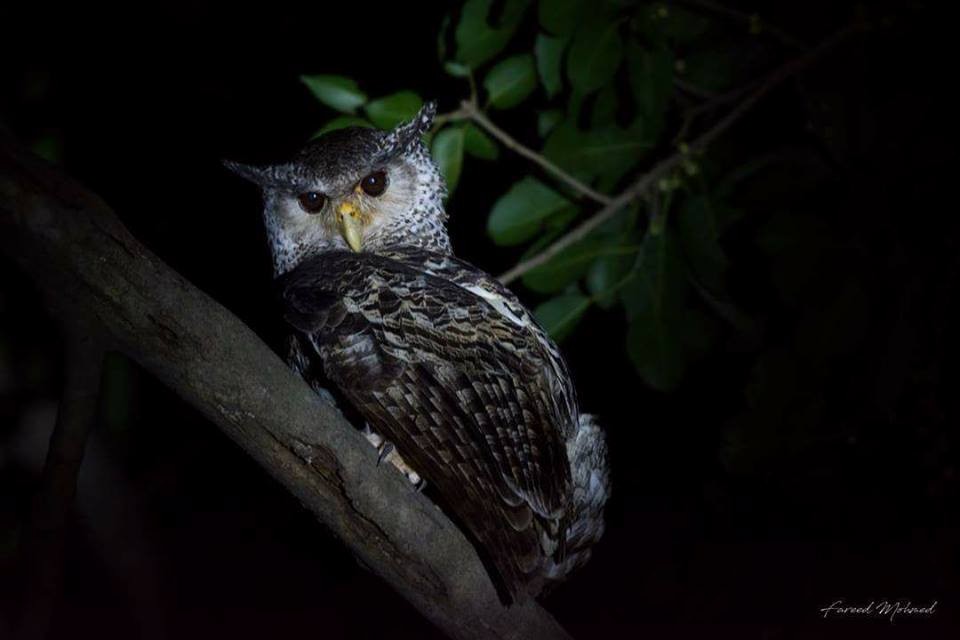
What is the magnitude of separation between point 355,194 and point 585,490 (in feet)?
2.69

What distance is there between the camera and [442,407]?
1600 mm

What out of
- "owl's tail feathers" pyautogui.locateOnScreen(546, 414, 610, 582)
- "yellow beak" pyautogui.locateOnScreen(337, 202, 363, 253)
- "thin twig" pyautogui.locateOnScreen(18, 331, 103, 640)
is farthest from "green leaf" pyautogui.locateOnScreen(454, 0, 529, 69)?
"thin twig" pyautogui.locateOnScreen(18, 331, 103, 640)

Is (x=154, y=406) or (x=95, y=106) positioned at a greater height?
(x=95, y=106)

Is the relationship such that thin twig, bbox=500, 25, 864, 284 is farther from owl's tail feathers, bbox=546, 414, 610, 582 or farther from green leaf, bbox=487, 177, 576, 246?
owl's tail feathers, bbox=546, 414, 610, 582

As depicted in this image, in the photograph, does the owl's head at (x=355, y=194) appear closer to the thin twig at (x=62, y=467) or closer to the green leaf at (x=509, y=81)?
the green leaf at (x=509, y=81)

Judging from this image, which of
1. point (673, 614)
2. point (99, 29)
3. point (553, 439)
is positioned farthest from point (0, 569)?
point (673, 614)

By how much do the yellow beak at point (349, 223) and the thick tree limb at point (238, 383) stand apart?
2.71 ft

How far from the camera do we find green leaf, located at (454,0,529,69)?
80.6 inches

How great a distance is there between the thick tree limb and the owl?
99 mm

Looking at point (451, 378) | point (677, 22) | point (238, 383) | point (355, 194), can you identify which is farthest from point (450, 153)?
point (238, 383)

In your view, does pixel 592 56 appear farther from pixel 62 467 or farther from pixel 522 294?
pixel 62 467

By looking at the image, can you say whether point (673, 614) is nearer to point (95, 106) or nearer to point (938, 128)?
point (938, 128)

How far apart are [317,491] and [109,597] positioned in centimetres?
292

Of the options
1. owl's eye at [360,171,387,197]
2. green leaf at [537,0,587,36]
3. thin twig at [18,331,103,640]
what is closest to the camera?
thin twig at [18,331,103,640]
